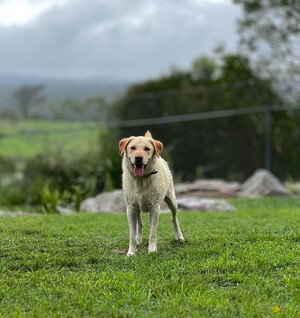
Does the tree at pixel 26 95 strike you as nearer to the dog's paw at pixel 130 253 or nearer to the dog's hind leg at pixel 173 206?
the dog's hind leg at pixel 173 206

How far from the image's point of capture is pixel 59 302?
5270 mm

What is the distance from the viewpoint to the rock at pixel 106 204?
12953mm

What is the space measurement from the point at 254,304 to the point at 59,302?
55.5 inches

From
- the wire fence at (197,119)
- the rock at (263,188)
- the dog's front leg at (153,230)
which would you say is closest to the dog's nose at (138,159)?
the dog's front leg at (153,230)


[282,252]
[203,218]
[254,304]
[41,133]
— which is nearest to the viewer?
[254,304]

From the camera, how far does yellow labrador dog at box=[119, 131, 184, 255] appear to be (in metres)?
6.67

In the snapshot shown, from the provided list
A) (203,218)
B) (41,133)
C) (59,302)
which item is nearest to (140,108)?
(41,133)

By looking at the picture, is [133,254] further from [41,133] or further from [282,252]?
[41,133]

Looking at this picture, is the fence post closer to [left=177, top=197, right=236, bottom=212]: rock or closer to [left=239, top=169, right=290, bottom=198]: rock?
[left=239, top=169, right=290, bottom=198]: rock

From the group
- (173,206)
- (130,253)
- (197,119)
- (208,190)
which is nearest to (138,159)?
(130,253)

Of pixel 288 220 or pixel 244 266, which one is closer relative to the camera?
pixel 244 266

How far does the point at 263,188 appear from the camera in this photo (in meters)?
15.6

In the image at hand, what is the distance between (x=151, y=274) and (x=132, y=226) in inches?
37.4

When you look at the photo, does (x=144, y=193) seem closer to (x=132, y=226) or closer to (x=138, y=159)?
(x=132, y=226)
